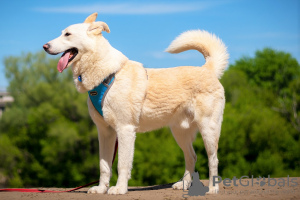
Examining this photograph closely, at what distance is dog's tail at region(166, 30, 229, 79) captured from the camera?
6.97 meters

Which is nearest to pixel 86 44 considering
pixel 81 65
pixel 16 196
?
pixel 81 65

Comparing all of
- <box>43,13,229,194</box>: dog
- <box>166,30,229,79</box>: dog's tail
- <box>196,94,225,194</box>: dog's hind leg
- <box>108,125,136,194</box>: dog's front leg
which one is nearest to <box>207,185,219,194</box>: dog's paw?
<box>43,13,229,194</box>: dog

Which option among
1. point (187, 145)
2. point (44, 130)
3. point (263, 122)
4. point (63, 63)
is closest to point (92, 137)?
point (44, 130)

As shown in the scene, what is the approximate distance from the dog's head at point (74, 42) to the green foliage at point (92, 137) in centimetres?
3311

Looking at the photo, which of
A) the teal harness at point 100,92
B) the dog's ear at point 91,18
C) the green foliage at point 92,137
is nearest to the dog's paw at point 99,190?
the teal harness at point 100,92

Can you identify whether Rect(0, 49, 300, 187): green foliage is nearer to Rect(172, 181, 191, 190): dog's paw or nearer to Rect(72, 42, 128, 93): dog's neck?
Rect(172, 181, 191, 190): dog's paw

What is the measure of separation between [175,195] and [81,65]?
2639mm

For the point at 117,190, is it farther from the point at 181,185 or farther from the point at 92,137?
the point at 92,137

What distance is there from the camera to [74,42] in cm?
583

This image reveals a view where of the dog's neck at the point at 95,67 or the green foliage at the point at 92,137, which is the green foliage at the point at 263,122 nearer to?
the green foliage at the point at 92,137

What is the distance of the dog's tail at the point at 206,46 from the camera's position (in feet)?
22.9

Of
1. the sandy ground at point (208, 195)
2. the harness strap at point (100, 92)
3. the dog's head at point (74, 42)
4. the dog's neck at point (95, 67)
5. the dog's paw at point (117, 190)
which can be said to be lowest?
the sandy ground at point (208, 195)

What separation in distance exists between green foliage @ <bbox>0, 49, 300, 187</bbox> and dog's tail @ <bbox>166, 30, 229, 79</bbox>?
3165 centimetres

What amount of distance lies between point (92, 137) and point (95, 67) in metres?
37.7
